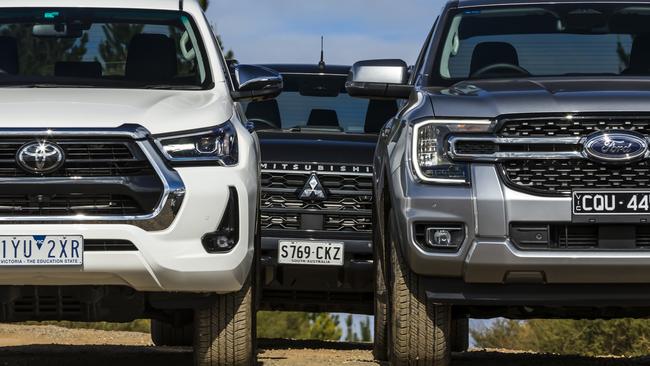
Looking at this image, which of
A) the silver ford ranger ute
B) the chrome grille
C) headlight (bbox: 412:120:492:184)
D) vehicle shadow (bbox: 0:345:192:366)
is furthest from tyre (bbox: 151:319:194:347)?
the chrome grille

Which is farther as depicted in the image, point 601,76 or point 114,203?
point 601,76

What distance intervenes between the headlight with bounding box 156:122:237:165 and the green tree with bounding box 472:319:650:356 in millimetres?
11780

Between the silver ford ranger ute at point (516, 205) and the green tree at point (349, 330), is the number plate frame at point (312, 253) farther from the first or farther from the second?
the green tree at point (349, 330)

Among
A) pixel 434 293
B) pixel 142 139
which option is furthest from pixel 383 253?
pixel 142 139

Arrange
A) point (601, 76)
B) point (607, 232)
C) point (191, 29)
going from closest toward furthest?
point (607, 232) → point (601, 76) → point (191, 29)

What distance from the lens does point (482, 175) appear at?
730 cm

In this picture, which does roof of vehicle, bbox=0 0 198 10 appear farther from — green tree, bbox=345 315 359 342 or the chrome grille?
green tree, bbox=345 315 359 342

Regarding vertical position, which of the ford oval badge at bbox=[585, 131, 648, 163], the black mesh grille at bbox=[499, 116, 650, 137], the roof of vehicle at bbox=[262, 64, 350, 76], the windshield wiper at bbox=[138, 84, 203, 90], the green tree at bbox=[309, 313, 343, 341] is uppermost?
the black mesh grille at bbox=[499, 116, 650, 137]

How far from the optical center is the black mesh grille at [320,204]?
11.0 meters

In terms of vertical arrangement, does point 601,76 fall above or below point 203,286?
above

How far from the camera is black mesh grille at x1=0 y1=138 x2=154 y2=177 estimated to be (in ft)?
24.5

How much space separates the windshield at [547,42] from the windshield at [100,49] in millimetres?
1328

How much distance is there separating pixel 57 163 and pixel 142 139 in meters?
0.38

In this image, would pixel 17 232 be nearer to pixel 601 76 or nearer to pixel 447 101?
pixel 447 101
